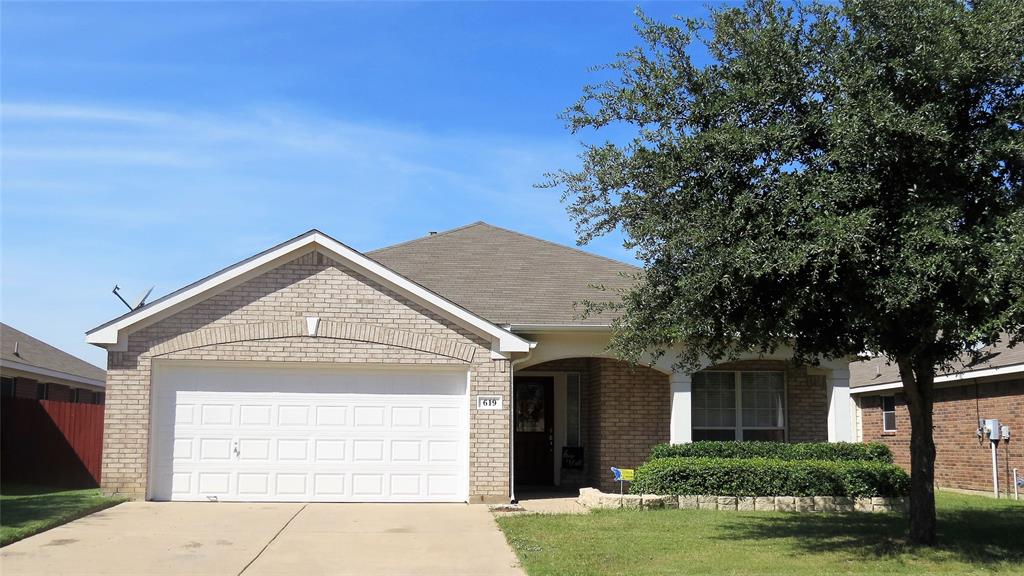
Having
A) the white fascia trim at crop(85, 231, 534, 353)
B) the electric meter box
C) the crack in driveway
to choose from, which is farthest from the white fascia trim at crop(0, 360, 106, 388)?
the electric meter box

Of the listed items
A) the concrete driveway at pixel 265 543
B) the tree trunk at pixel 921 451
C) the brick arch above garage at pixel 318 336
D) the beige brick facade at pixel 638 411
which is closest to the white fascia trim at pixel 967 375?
the beige brick facade at pixel 638 411

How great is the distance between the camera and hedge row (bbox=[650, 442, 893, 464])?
16.9 m

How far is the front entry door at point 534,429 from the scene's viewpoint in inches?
788

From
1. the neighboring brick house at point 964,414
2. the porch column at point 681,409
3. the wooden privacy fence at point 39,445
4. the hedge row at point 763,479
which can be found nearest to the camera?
the hedge row at point 763,479

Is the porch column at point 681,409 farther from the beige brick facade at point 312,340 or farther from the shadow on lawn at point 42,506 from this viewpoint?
the shadow on lawn at point 42,506

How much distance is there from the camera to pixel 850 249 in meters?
9.31

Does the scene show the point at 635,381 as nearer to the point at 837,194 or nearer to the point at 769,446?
the point at 769,446

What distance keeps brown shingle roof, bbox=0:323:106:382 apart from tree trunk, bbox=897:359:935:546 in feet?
56.7

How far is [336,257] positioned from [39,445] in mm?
7931

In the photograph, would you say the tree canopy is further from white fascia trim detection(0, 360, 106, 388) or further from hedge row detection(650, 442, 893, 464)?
white fascia trim detection(0, 360, 106, 388)

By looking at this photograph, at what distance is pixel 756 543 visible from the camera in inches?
462

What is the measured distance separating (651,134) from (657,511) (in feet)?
21.5

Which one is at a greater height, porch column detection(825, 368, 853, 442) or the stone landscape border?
porch column detection(825, 368, 853, 442)

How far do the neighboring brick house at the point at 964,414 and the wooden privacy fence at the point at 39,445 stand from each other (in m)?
16.5
